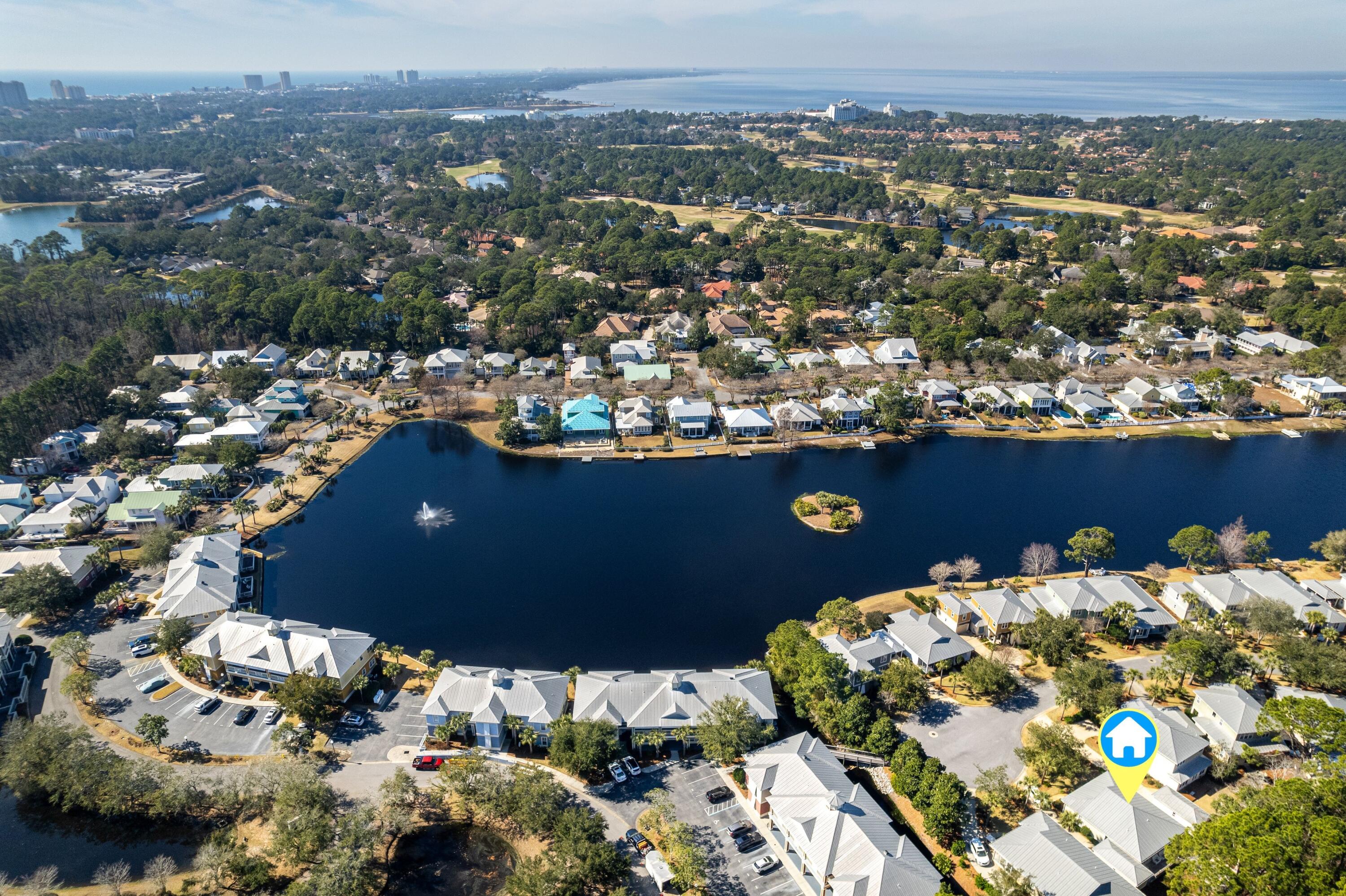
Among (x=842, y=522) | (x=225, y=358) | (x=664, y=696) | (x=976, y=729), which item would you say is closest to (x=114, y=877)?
(x=664, y=696)

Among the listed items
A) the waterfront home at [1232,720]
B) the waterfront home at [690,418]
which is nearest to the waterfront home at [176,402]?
the waterfront home at [690,418]

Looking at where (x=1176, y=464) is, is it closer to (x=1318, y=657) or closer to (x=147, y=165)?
(x=1318, y=657)

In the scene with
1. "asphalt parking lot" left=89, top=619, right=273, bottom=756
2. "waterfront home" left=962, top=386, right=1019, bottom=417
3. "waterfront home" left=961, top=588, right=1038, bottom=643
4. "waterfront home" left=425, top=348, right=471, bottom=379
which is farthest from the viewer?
"waterfront home" left=425, top=348, right=471, bottom=379

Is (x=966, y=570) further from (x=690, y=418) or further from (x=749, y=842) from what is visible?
(x=690, y=418)

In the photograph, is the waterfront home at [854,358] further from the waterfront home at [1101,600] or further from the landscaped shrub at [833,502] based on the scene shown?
the waterfront home at [1101,600]

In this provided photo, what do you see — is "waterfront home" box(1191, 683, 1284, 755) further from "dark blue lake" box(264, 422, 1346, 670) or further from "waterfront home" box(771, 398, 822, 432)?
"waterfront home" box(771, 398, 822, 432)

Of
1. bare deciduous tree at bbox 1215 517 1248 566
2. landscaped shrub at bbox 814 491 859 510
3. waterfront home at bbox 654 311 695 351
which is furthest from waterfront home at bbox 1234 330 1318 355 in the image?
waterfront home at bbox 654 311 695 351
